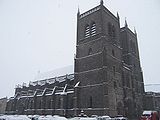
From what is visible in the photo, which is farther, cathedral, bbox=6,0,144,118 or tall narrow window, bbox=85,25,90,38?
tall narrow window, bbox=85,25,90,38

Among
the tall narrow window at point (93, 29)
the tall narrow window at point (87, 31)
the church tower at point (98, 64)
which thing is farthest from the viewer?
the tall narrow window at point (87, 31)

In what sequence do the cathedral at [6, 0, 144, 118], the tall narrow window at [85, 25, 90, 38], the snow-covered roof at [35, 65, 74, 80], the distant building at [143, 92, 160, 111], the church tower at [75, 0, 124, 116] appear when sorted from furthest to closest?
the snow-covered roof at [35, 65, 74, 80] < the distant building at [143, 92, 160, 111] < the tall narrow window at [85, 25, 90, 38] < the cathedral at [6, 0, 144, 118] < the church tower at [75, 0, 124, 116]

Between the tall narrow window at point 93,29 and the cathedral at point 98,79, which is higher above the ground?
the tall narrow window at point 93,29

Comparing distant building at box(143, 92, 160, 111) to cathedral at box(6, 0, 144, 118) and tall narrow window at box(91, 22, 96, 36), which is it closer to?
cathedral at box(6, 0, 144, 118)

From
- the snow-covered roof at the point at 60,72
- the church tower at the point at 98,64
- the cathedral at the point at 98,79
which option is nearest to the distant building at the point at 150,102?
the cathedral at the point at 98,79

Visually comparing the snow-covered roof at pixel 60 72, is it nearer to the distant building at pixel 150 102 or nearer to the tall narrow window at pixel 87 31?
the tall narrow window at pixel 87 31

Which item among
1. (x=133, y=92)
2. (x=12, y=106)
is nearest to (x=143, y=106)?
(x=133, y=92)

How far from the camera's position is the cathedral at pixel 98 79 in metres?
28.9

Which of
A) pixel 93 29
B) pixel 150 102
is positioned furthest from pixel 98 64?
pixel 150 102

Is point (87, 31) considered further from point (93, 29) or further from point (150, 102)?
point (150, 102)

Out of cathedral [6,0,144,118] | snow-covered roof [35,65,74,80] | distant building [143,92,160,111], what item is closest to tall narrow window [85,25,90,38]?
cathedral [6,0,144,118]

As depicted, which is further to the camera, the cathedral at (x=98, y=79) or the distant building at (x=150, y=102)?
the distant building at (x=150, y=102)

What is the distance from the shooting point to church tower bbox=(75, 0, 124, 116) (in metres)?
28.2

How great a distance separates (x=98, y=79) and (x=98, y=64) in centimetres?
274
